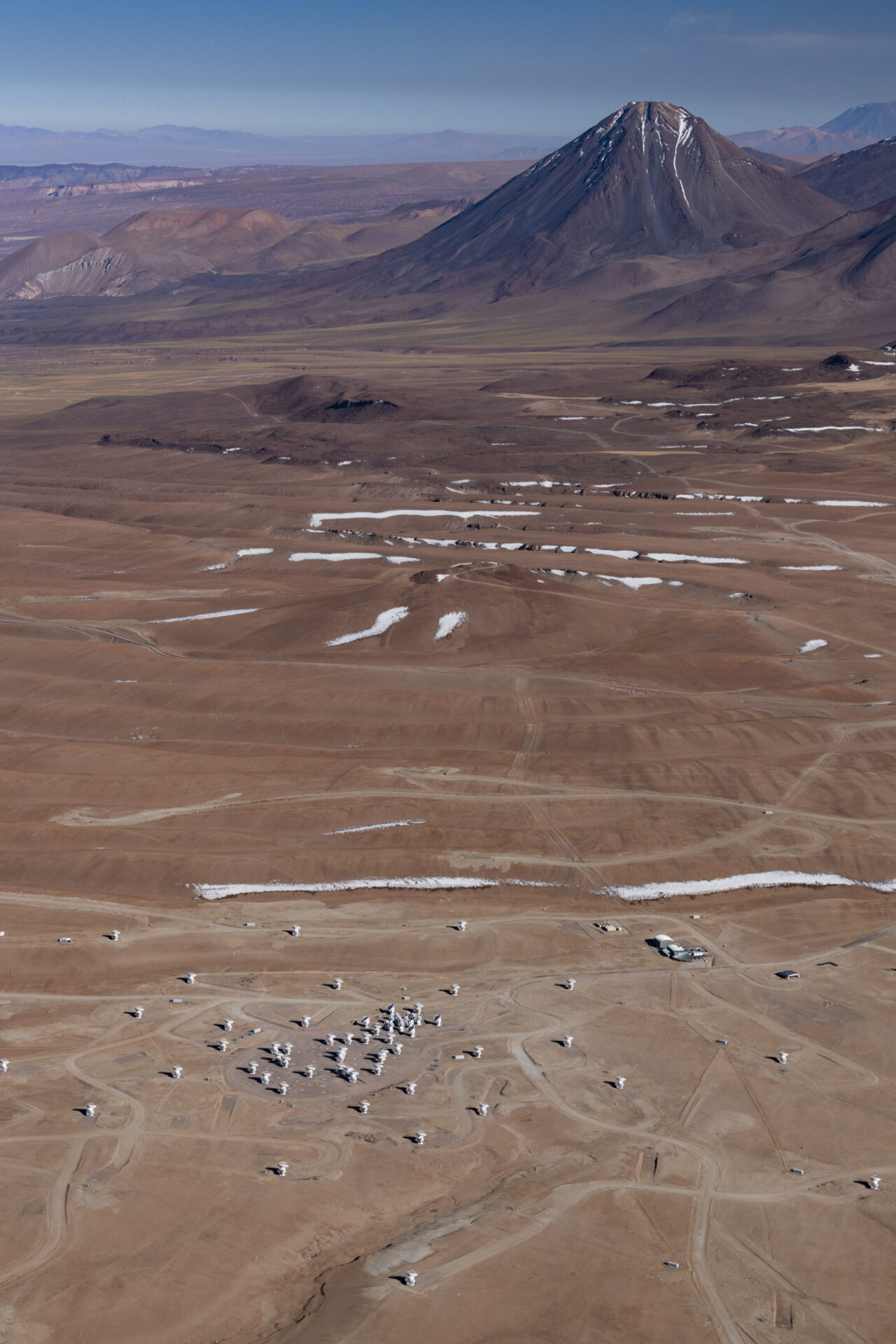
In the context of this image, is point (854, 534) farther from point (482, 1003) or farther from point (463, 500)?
point (482, 1003)

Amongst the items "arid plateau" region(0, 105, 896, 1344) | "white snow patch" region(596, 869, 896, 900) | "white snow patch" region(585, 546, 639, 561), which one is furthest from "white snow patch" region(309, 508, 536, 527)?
"white snow patch" region(596, 869, 896, 900)

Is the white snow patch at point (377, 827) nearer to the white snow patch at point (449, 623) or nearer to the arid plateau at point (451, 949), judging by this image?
the arid plateau at point (451, 949)

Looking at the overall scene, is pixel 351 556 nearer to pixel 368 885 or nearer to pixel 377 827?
pixel 377 827

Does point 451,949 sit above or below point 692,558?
below

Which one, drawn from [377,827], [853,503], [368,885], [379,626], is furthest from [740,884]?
[853,503]

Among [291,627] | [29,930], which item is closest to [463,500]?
[291,627]

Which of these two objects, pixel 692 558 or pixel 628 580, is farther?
pixel 692 558

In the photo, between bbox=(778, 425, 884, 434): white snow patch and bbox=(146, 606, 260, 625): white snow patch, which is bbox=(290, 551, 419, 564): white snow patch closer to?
bbox=(146, 606, 260, 625): white snow patch

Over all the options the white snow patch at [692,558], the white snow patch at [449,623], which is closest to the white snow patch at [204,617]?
the white snow patch at [449,623]
